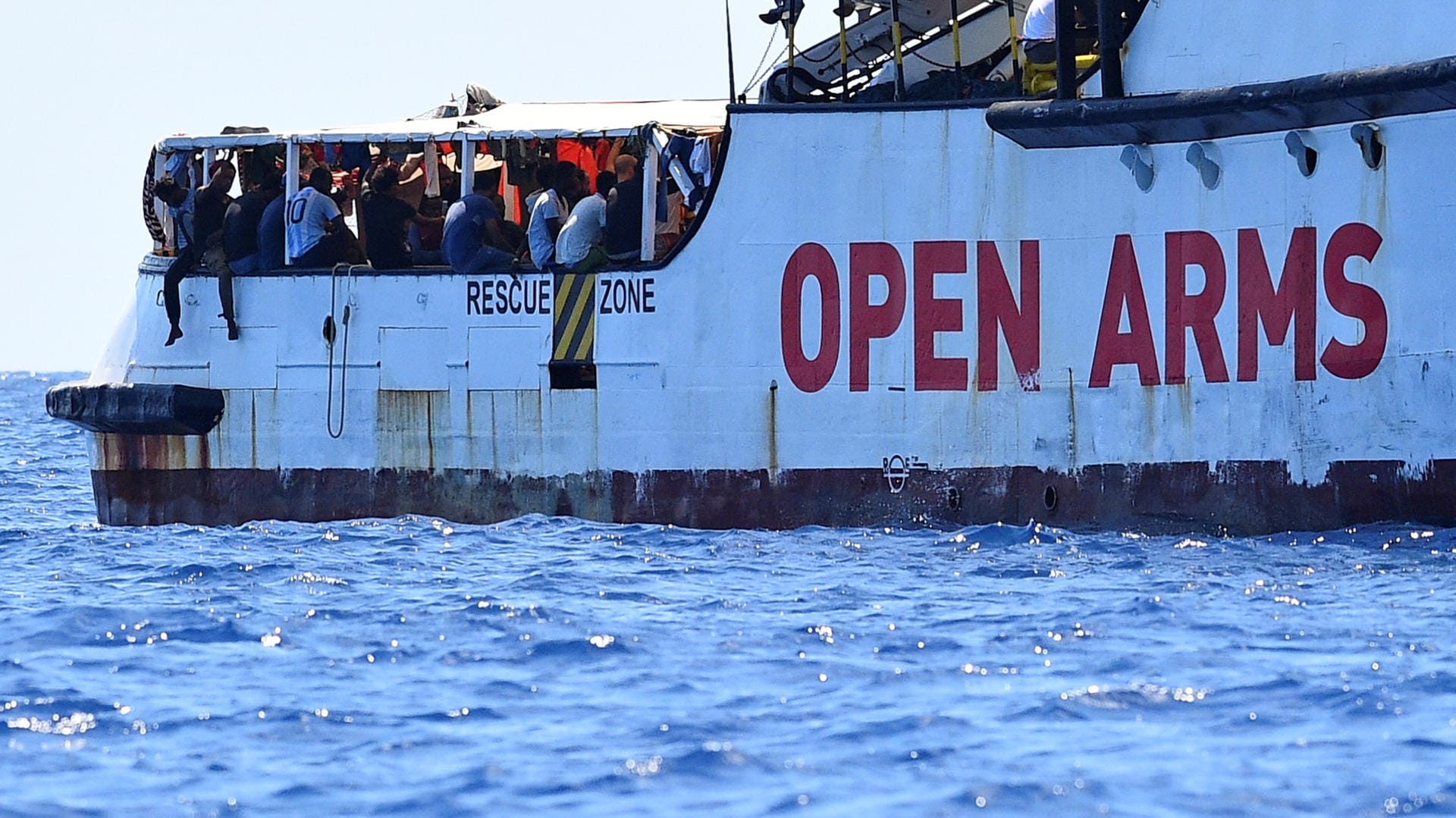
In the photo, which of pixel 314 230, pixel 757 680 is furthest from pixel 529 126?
pixel 757 680

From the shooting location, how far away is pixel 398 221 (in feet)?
51.7

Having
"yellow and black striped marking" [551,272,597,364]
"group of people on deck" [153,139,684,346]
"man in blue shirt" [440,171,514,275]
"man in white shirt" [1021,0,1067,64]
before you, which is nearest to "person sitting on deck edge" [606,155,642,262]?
"group of people on deck" [153,139,684,346]

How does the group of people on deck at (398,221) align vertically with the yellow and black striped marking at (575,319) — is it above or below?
above

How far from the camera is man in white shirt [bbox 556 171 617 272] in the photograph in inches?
583

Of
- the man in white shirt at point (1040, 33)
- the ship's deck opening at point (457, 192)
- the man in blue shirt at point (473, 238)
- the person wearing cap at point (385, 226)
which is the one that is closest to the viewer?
the man in white shirt at point (1040, 33)

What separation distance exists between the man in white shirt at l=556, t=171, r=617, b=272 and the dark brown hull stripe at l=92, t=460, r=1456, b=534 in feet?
5.18

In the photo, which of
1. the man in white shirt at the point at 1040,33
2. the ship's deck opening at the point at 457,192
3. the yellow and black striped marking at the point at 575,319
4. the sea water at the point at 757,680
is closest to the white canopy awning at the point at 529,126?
the ship's deck opening at the point at 457,192

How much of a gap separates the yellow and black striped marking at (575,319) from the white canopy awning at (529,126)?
1162 millimetres

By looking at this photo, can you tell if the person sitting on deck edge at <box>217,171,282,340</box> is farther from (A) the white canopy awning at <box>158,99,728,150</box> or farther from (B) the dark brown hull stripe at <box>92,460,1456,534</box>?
(B) the dark brown hull stripe at <box>92,460,1456,534</box>

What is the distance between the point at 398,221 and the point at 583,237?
1.77 meters

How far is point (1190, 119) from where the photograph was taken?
12586mm

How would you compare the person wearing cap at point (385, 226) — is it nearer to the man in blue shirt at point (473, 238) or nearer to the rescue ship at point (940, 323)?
the rescue ship at point (940, 323)

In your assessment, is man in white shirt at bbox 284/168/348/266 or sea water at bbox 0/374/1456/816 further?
man in white shirt at bbox 284/168/348/266

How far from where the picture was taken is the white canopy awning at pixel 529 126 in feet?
50.7
